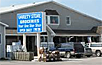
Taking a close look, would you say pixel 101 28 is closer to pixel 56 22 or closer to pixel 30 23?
pixel 56 22

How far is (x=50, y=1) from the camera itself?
4869 centimetres

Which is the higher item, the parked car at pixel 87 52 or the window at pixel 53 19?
the window at pixel 53 19

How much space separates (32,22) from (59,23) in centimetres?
1943

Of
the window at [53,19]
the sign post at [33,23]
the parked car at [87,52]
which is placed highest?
the window at [53,19]

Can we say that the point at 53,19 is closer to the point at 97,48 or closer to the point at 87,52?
the point at 97,48

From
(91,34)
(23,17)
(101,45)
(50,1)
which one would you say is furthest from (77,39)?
(23,17)

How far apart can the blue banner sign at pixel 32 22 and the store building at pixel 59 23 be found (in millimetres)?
10835

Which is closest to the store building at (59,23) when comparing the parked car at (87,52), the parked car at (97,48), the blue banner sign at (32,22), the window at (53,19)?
the window at (53,19)

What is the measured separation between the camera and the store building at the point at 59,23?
43.5 metres

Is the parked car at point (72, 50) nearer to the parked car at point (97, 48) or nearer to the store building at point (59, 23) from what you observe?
the parked car at point (97, 48)

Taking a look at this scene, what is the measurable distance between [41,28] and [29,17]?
179cm

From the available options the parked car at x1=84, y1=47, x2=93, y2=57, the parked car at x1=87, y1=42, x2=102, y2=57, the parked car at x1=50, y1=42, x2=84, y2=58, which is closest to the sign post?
the parked car at x1=50, y1=42, x2=84, y2=58

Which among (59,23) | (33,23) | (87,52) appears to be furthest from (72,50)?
(59,23)

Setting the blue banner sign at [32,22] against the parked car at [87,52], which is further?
the parked car at [87,52]
